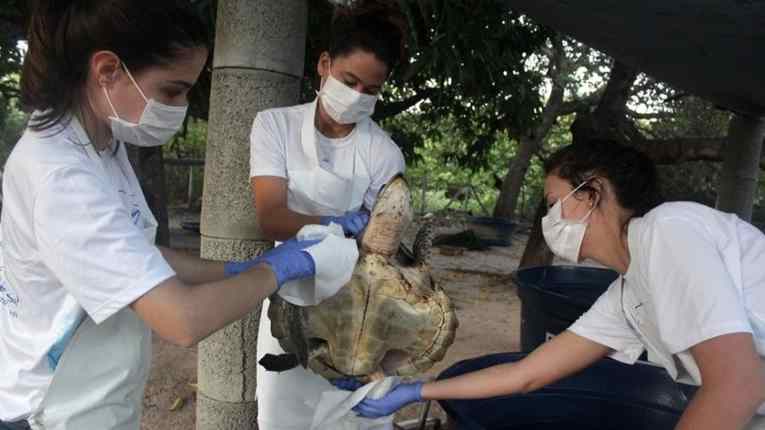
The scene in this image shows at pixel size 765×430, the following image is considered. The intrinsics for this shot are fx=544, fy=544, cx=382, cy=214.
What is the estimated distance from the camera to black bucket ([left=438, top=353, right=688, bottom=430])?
1.90 meters

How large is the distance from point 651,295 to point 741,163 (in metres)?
4.08

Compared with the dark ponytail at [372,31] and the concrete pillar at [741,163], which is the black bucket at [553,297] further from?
the concrete pillar at [741,163]

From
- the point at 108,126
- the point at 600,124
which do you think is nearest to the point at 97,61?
the point at 108,126

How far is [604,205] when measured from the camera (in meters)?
1.34

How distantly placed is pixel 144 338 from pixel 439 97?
4670 millimetres

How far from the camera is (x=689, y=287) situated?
106 cm

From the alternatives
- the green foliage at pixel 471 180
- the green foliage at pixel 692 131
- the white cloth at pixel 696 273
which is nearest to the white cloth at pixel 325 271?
the white cloth at pixel 696 273

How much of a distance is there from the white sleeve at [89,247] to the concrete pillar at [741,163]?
477 centimetres

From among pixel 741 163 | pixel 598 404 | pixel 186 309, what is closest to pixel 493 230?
pixel 741 163

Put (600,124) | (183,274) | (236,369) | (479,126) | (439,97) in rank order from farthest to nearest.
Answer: (479,126) < (439,97) < (600,124) < (236,369) < (183,274)

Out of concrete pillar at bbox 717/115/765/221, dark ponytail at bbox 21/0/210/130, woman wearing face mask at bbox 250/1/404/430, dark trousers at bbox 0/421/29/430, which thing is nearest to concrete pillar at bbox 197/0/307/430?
woman wearing face mask at bbox 250/1/404/430

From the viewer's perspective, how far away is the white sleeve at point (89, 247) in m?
0.93

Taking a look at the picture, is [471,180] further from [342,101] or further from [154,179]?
[342,101]

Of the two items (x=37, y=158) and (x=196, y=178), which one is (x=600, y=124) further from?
(x=196, y=178)
